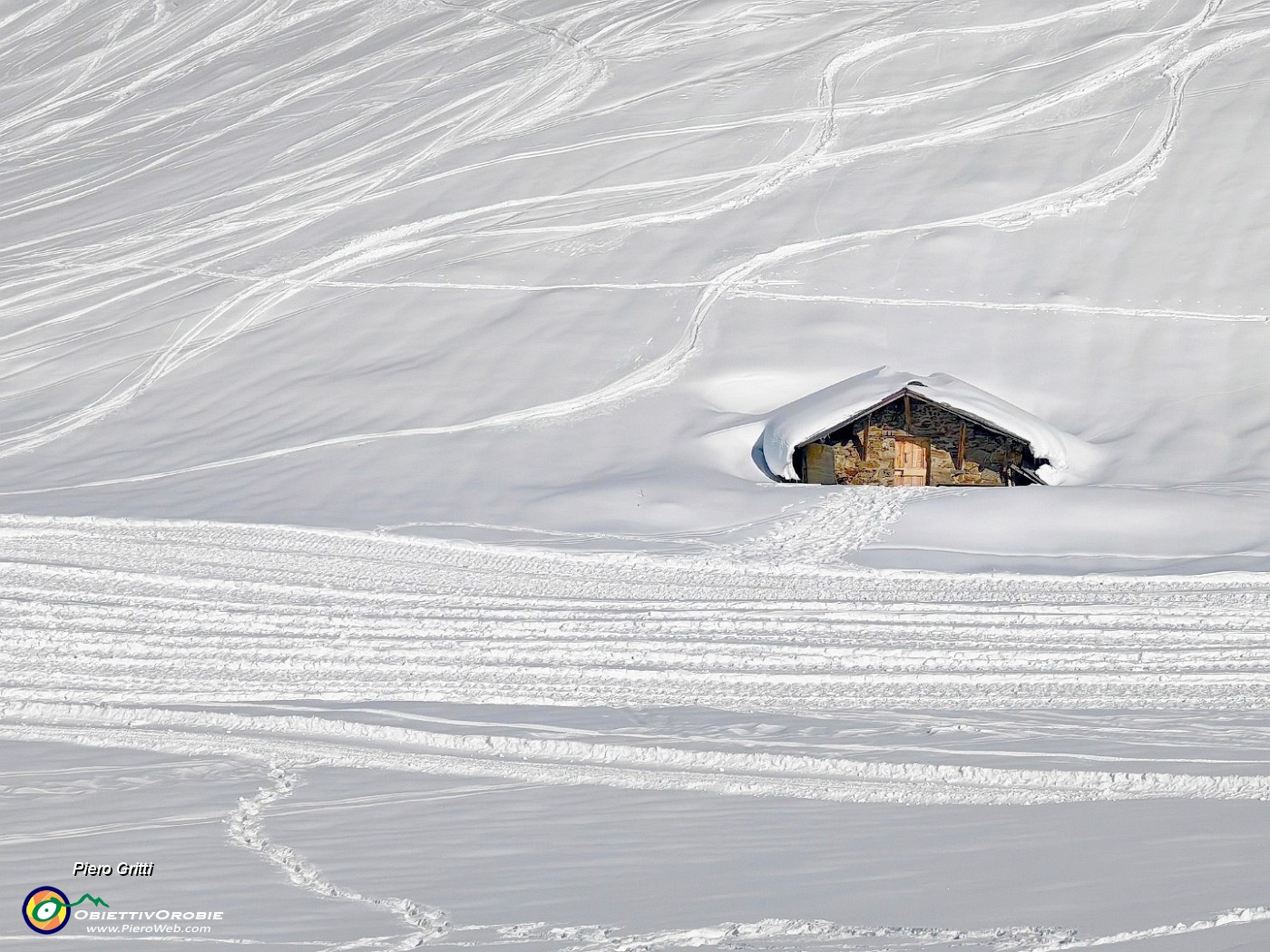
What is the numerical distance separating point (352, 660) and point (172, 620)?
182cm

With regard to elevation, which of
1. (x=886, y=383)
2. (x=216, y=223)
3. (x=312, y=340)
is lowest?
(x=886, y=383)

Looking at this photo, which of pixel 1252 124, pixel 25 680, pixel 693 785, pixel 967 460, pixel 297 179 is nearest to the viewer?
pixel 693 785

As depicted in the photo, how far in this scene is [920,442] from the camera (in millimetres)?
13820

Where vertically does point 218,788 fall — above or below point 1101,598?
above

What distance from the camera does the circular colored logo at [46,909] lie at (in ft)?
14.6

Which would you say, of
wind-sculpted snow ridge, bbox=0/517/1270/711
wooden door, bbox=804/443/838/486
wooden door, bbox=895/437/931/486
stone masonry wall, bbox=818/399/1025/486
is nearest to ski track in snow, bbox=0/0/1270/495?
wooden door, bbox=804/443/838/486

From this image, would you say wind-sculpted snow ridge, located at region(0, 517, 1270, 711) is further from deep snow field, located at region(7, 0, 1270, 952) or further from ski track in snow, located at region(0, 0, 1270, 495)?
ski track in snow, located at region(0, 0, 1270, 495)

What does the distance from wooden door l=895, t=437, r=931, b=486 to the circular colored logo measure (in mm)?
10221

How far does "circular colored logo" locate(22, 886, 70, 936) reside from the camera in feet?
14.6

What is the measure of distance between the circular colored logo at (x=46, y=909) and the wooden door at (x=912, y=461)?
10.2 m

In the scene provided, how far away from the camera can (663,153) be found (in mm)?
20688

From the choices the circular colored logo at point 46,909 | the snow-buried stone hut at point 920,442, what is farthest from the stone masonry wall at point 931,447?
the circular colored logo at point 46,909

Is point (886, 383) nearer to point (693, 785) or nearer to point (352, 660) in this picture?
point (352, 660)

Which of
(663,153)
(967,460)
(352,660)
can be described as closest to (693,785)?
(352,660)
